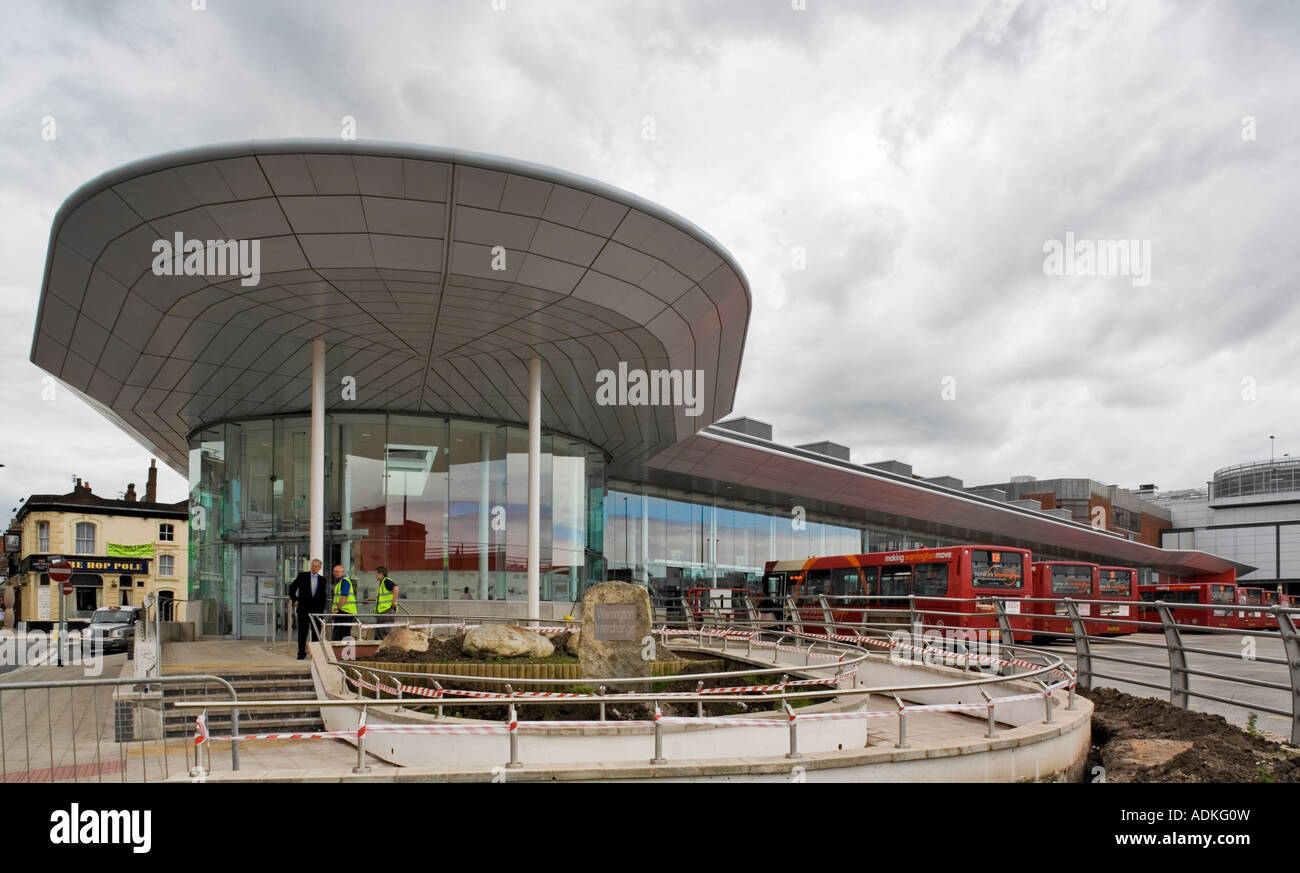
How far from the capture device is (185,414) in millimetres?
25078

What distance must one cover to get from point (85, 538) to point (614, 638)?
216 ft

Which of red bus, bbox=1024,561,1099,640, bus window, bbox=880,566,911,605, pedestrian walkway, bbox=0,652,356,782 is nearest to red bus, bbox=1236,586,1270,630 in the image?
red bus, bbox=1024,561,1099,640

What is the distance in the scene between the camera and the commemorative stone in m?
11.5

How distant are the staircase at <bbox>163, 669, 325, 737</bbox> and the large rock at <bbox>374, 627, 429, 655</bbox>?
1.25 m

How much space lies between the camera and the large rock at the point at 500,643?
1432 centimetres

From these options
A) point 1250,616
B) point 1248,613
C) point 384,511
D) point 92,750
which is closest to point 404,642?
point 92,750

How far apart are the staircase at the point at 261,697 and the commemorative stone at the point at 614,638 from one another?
172 inches

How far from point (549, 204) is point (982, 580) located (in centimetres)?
1818

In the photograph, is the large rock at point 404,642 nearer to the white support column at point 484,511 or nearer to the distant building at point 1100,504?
the white support column at point 484,511

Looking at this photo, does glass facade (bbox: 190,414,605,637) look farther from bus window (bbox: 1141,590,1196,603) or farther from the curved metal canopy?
bus window (bbox: 1141,590,1196,603)

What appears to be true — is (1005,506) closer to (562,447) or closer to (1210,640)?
(1210,640)

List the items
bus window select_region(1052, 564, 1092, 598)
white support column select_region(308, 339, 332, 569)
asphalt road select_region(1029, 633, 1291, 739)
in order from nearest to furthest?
asphalt road select_region(1029, 633, 1291, 739)
white support column select_region(308, 339, 332, 569)
bus window select_region(1052, 564, 1092, 598)

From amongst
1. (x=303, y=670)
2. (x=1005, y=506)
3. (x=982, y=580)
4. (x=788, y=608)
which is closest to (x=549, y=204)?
(x=303, y=670)

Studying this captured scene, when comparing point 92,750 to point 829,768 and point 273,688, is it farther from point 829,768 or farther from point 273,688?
point 829,768
